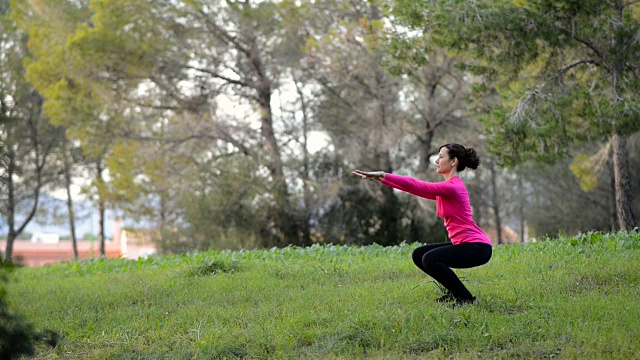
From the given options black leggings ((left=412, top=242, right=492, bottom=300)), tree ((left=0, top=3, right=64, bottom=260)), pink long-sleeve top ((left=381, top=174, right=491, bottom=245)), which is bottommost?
→ black leggings ((left=412, top=242, right=492, bottom=300))

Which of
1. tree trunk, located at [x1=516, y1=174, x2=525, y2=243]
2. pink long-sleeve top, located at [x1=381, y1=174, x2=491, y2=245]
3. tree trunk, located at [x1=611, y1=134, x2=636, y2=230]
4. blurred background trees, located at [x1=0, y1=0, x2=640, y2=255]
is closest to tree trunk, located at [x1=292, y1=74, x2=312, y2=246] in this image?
blurred background trees, located at [x1=0, y1=0, x2=640, y2=255]

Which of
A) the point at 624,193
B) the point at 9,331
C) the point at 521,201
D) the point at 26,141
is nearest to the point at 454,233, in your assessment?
the point at 9,331

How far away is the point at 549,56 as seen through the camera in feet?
54.4

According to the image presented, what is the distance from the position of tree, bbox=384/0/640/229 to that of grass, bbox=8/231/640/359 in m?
3.95

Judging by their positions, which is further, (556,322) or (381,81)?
(381,81)

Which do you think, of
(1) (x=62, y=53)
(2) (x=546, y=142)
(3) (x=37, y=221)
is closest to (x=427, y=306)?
(2) (x=546, y=142)

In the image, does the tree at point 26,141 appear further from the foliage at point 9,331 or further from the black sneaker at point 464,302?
the foliage at point 9,331

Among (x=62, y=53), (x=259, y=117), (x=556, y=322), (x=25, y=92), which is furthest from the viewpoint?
(x=25, y=92)

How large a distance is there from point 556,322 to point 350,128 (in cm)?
2120

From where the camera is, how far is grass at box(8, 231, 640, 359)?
5.95m

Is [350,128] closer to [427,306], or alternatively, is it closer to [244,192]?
[244,192]

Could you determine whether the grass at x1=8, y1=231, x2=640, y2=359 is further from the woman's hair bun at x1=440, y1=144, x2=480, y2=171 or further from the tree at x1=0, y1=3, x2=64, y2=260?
the tree at x1=0, y1=3, x2=64, y2=260

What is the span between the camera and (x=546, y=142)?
1530cm

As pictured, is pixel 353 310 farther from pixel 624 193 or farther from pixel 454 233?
pixel 624 193
